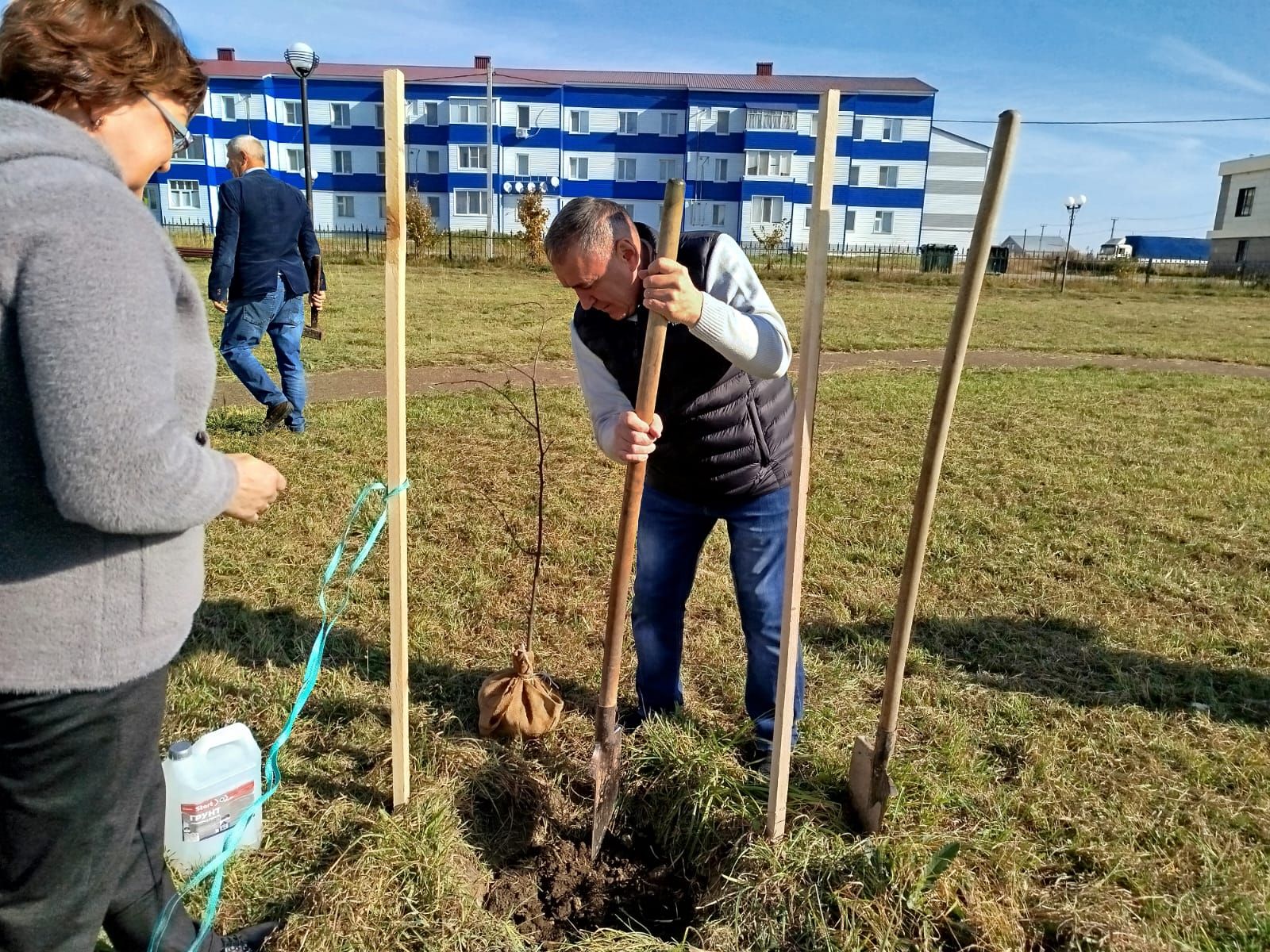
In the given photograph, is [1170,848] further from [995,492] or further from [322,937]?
[995,492]

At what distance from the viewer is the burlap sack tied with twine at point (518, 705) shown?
281 centimetres

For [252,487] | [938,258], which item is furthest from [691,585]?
[938,258]

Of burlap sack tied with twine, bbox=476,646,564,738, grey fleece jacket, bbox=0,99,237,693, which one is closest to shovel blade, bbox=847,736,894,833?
burlap sack tied with twine, bbox=476,646,564,738

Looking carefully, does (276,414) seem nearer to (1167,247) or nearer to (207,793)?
(207,793)

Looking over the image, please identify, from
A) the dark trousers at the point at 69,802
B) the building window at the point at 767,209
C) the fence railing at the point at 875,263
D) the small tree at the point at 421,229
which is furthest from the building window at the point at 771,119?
the dark trousers at the point at 69,802

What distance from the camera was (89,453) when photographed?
1202 mm

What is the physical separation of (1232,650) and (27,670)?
420 cm

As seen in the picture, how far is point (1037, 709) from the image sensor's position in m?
3.19

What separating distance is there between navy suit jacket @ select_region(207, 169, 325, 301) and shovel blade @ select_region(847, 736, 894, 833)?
4.93m

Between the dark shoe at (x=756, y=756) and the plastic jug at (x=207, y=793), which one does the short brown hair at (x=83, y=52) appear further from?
the dark shoe at (x=756, y=756)

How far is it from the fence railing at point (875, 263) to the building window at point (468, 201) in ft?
32.4

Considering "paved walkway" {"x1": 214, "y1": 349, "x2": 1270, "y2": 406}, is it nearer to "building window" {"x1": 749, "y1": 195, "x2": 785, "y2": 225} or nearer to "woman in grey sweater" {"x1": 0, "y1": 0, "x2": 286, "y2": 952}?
"woman in grey sweater" {"x1": 0, "y1": 0, "x2": 286, "y2": 952}

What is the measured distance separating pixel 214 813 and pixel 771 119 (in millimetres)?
49201

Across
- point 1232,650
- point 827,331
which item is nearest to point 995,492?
point 1232,650
